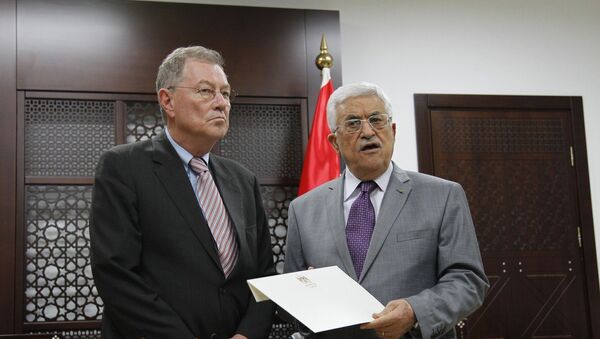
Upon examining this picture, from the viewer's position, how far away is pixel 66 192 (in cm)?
386

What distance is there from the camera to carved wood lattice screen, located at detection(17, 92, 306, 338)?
3.78 meters

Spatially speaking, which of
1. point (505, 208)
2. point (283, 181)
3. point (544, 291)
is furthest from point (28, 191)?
point (544, 291)

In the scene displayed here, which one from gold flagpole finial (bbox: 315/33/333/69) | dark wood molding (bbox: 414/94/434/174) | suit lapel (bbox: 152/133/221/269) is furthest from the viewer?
dark wood molding (bbox: 414/94/434/174)

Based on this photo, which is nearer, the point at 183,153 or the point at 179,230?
the point at 179,230

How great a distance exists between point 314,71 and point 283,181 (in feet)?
2.24

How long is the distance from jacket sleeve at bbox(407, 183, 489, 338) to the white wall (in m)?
2.24

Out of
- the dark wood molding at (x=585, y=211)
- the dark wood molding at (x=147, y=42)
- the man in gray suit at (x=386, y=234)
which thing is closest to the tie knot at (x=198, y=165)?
the man in gray suit at (x=386, y=234)

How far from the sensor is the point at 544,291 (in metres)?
4.54

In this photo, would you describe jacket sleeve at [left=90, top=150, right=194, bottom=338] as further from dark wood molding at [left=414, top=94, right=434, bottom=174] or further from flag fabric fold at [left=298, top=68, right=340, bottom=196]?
Result: dark wood molding at [left=414, top=94, right=434, bottom=174]

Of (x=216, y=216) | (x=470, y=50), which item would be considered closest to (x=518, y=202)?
(x=470, y=50)

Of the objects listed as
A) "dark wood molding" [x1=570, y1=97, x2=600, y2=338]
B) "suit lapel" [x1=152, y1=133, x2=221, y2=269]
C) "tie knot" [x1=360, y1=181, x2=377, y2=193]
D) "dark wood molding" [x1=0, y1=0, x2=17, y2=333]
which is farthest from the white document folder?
"dark wood molding" [x1=570, y1=97, x2=600, y2=338]

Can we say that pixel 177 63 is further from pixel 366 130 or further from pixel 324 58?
pixel 324 58

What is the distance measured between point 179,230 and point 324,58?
2.21 meters

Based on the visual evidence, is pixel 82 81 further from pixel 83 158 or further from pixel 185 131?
pixel 185 131
